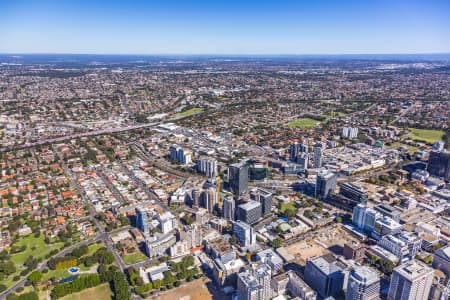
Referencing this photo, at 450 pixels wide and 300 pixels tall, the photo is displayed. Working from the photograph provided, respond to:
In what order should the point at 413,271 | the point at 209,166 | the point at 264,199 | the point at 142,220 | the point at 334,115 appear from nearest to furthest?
1. the point at 413,271
2. the point at 142,220
3. the point at 264,199
4. the point at 209,166
5. the point at 334,115

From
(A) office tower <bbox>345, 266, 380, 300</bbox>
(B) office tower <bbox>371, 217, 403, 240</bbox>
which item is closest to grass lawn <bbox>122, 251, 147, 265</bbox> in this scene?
(A) office tower <bbox>345, 266, 380, 300</bbox>

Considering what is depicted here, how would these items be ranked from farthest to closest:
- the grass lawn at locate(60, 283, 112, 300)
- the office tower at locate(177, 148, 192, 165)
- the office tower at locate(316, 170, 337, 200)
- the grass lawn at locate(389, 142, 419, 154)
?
the grass lawn at locate(389, 142, 419, 154) < the office tower at locate(177, 148, 192, 165) < the office tower at locate(316, 170, 337, 200) < the grass lawn at locate(60, 283, 112, 300)

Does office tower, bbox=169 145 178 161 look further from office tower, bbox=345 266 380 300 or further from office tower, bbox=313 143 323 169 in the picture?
office tower, bbox=345 266 380 300

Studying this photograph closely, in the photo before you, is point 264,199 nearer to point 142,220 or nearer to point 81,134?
point 142,220

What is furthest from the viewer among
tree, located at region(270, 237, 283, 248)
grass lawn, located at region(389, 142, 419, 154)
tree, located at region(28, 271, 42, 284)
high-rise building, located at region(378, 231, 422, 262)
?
grass lawn, located at region(389, 142, 419, 154)

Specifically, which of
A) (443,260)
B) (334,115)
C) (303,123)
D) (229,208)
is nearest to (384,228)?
(443,260)

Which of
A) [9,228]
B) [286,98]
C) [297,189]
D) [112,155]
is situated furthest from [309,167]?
[286,98]

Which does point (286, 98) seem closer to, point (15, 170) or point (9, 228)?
point (15, 170)

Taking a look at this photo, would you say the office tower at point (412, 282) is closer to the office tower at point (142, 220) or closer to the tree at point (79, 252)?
the office tower at point (142, 220)
